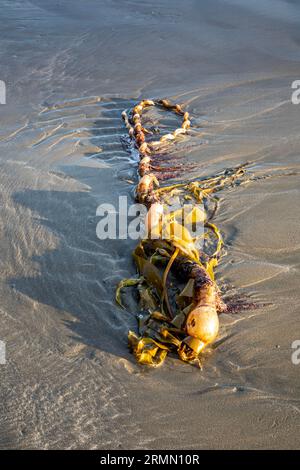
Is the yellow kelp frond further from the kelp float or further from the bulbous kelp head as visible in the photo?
the bulbous kelp head

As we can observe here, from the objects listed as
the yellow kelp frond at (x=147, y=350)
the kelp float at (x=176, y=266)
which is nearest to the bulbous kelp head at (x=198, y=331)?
the kelp float at (x=176, y=266)

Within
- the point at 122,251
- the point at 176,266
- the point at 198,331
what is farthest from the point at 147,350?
the point at 122,251

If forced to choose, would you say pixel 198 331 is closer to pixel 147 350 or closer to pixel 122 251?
pixel 147 350

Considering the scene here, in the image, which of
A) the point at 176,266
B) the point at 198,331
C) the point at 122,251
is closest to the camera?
the point at 198,331

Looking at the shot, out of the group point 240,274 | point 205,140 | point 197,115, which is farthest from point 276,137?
point 240,274

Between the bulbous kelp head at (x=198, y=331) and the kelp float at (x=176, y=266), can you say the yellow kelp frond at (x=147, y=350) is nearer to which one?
the kelp float at (x=176, y=266)

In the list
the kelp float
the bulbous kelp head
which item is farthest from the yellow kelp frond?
the bulbous kelp head
